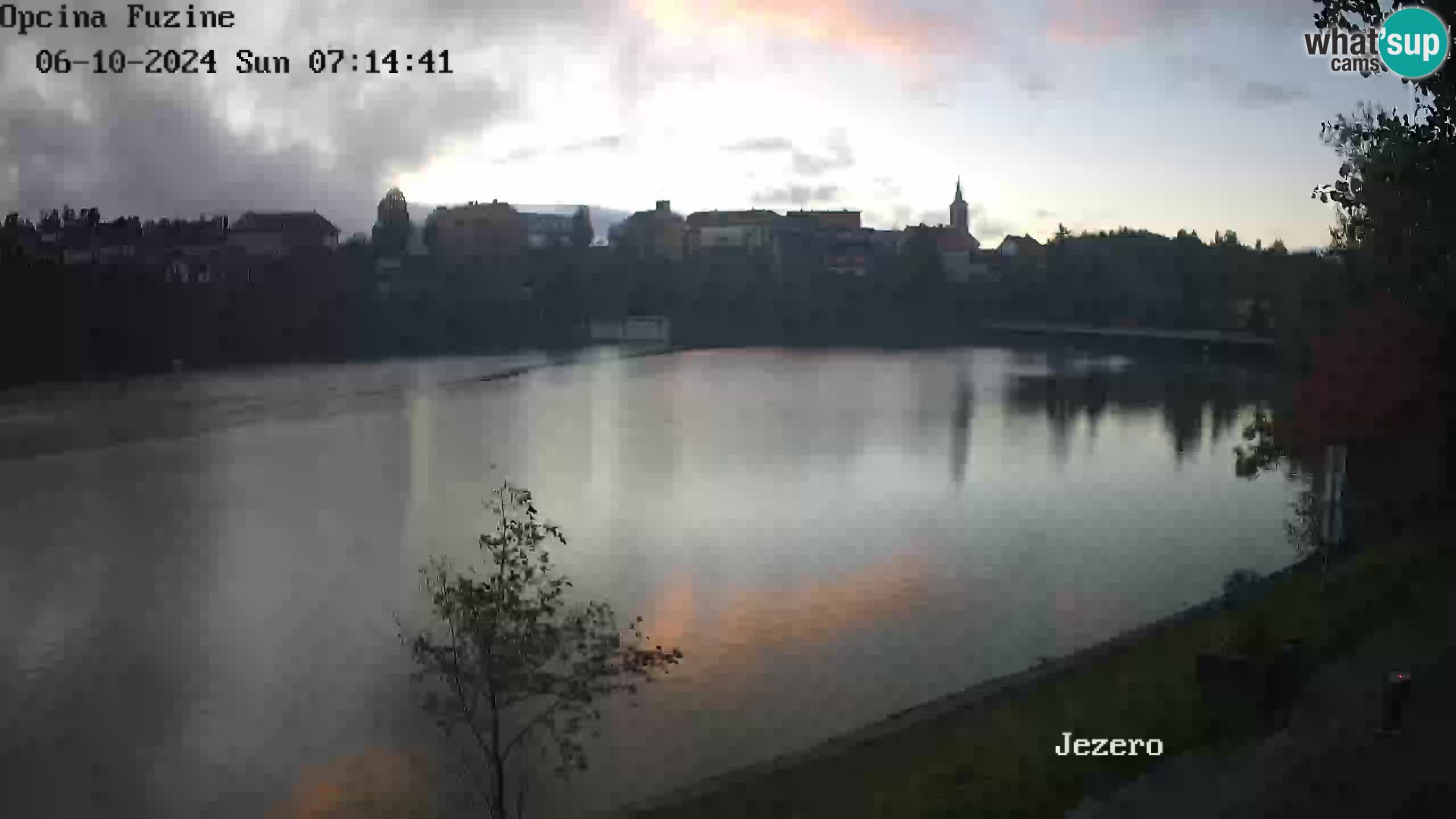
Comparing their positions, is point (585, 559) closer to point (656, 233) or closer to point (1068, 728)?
point (1068, 728)

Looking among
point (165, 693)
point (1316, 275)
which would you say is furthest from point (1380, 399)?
point (165, 693)

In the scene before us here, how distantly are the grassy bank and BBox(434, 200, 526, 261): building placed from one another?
5587cm

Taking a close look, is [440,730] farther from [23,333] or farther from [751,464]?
[23,333]

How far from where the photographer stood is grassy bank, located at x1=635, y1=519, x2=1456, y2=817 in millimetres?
5578

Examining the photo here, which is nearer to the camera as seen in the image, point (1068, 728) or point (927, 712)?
point (1068, 728)

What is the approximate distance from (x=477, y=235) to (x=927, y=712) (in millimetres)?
59372

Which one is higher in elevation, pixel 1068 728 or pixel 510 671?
pixel 510 671

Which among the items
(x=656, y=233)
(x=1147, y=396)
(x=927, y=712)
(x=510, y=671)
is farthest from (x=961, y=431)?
(x=656, y=233)

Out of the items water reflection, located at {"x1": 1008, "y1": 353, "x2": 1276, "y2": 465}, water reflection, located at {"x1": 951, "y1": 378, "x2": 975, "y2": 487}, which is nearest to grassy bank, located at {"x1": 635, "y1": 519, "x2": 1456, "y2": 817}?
water reflection, located at {"x1": 951, "y1": 378, "x2": 975, "y2": 487}

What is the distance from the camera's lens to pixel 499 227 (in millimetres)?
67062

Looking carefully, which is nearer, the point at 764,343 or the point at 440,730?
the point at 440,730

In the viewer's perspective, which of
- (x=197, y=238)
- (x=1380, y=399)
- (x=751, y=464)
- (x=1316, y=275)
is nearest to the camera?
(x=1380, y=399)

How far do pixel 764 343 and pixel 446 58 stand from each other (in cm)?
5369

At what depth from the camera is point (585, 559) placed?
49.4 feet
